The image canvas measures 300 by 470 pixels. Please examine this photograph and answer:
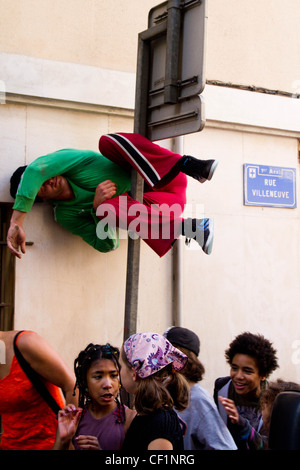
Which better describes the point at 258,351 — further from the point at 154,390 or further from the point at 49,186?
the point at 49,186

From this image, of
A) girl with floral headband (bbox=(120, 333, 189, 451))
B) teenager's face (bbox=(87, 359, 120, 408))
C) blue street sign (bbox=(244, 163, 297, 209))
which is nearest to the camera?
girl with floral headband (bbox=(120, 333, 189, 451))

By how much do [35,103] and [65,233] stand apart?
1091 millimetres

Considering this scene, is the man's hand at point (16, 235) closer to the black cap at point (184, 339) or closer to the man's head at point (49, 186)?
the man's head at point (49, 186)

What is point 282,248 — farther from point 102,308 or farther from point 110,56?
point 110,56

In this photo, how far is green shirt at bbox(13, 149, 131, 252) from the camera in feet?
16.9

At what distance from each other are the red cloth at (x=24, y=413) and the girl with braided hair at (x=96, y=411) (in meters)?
0.21

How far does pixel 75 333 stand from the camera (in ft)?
18.7

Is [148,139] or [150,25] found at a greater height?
[150,25]

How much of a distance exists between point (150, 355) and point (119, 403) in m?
0.33

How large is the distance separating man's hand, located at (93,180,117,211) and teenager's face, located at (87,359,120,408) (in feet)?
6.02

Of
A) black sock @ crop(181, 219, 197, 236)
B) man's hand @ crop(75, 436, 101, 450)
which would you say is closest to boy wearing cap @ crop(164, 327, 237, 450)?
man's hand @ crop(75, 436, 101, 450)

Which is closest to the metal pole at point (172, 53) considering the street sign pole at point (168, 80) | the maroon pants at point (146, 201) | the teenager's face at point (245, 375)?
the street sign pole at point (168, 80)

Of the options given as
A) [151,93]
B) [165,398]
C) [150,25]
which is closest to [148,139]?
[151,93]

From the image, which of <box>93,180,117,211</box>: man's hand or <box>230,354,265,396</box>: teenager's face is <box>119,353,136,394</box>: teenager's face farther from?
<box>93,180,117,211</box>: man's hand
